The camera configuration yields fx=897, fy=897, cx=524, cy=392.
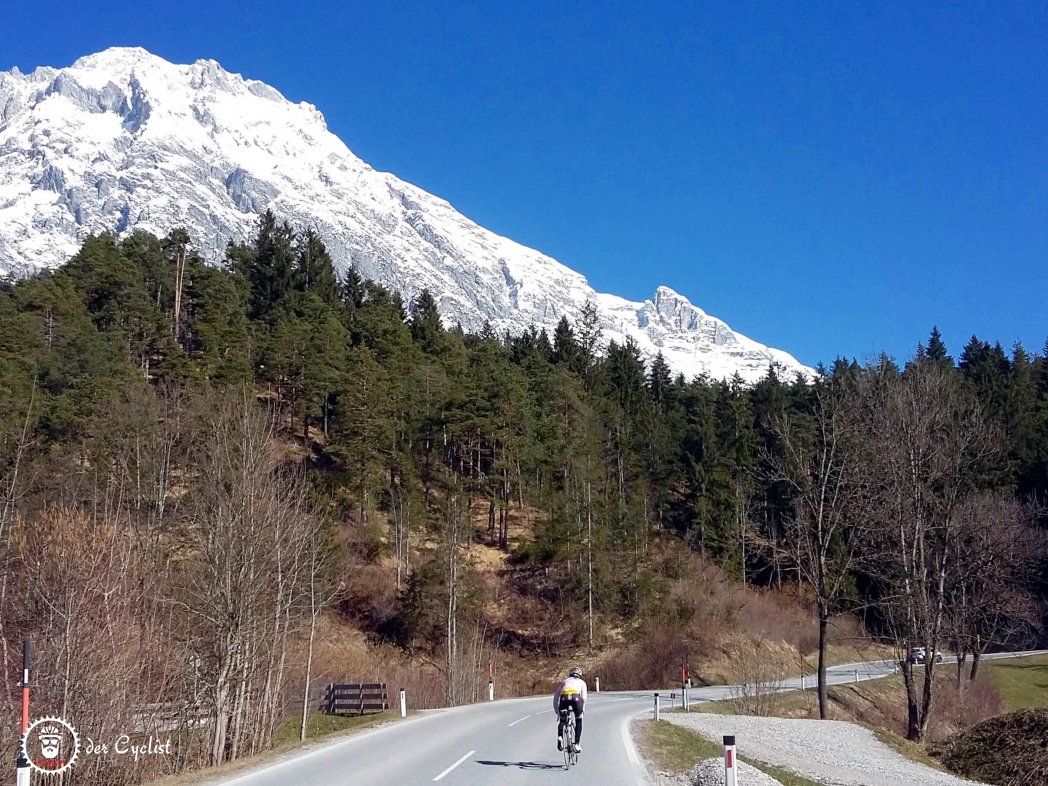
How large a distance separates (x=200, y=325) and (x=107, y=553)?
4636cm

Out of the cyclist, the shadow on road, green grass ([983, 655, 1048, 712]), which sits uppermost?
the cyclist

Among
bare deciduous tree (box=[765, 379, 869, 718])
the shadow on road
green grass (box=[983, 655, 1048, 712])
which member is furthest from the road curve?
green grass (box=[983, 655, 1048, 712])

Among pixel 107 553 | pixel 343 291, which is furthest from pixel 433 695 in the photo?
pixel 343 291

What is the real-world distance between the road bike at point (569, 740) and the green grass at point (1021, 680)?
108 feet

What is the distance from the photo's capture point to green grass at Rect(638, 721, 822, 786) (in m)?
15.5

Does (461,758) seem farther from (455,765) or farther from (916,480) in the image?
(916,480)

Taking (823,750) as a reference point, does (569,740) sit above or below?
above

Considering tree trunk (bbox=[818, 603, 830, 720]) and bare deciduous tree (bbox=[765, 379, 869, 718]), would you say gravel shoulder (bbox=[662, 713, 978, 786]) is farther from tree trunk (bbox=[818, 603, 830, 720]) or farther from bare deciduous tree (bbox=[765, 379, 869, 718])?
bare deciduous tree (bbox=[765, 379, 869, 718])

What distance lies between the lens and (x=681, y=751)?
17.9 m

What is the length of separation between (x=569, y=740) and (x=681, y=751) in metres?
4.11

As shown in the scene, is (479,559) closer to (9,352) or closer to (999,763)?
(9,352)

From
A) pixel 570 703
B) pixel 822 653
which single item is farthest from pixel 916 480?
pixel 570 703

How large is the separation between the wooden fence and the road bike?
60.0ft

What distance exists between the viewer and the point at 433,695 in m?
37.0
